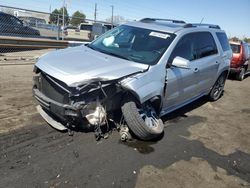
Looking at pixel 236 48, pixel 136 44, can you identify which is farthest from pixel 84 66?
pixel 236 48

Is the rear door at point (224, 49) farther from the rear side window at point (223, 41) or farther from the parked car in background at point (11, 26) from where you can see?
the parked car in background at point (11, 26)

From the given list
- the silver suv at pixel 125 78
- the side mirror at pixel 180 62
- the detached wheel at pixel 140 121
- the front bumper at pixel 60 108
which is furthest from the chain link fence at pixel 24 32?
the detached wheel at pixel 140 121

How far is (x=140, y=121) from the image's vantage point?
14.6 ft

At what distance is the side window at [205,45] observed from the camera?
6055 mm

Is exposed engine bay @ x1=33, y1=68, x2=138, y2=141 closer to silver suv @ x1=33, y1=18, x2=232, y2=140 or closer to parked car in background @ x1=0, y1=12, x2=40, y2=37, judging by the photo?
silver suv @ x1=33, y1=18, x2=232, y2=140

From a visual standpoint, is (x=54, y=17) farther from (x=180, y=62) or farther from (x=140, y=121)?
(x=140, y=121)

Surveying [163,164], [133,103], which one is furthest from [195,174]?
[133,103]

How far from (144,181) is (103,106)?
4.29 ft

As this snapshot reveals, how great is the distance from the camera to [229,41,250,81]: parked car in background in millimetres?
11500

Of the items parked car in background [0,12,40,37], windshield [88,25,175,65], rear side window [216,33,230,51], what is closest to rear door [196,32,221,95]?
rear side window [216,33,230,51]

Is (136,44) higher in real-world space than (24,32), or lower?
higher

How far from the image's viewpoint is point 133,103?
4461 mm

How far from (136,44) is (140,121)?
5.27 feet

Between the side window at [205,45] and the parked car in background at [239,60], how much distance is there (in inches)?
204
